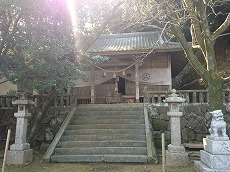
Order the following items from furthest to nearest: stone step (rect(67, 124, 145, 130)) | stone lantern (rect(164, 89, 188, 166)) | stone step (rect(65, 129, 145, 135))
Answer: stone step (rect(67, 124, 145, 130)) → stone step (rect(65, 129, 145, 135)) → stone lantern (rect(164, 89, 188, 166))

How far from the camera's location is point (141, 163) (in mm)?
7203

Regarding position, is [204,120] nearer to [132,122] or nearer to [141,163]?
[132,122]

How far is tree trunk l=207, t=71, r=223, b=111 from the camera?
24.4ft

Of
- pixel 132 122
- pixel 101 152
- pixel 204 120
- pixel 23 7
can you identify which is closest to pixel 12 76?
pixel 23 7

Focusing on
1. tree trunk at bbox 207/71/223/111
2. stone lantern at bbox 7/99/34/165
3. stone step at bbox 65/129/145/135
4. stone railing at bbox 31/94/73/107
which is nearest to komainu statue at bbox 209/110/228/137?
tree trunk at bbox 207/71/223/111

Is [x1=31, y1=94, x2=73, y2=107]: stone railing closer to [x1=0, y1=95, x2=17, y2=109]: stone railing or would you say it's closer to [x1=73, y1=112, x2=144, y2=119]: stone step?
[x1=73, y1=112, x2=144, y2=119]: stone step

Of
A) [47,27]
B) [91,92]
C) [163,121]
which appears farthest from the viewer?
[91,92]

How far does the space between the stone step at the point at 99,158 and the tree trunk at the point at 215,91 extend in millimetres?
2984

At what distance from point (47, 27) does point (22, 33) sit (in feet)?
3.17

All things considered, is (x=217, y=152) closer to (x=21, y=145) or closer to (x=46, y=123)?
(x=21, y=145)

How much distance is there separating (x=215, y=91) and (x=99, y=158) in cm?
464

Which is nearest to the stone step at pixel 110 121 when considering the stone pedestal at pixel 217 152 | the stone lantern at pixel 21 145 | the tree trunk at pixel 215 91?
the stone lantern at pixel 21 145

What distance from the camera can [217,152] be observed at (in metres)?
5.23

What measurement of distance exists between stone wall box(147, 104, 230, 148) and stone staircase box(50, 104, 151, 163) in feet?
2.54
